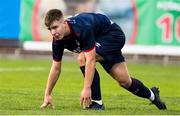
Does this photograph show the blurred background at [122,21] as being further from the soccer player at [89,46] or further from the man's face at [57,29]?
the man's face at [57,29]

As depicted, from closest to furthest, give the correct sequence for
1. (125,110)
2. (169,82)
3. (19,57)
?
1. (125,110)
2. (169,82)
3. (19,57)

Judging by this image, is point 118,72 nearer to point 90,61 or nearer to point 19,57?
point 90,61

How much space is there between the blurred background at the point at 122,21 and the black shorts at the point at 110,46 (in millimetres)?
11733

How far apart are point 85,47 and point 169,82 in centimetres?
895

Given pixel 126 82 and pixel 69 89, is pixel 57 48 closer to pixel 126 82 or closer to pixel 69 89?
pixel 126 82

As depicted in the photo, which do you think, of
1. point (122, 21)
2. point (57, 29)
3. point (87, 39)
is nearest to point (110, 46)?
point (87, 39)

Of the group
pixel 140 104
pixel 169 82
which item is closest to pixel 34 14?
pixel 169 82

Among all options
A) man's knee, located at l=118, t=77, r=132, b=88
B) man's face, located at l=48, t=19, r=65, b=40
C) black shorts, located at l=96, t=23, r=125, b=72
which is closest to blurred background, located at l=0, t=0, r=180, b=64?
man's knee, located at l=118, t=77, r=132, b=88

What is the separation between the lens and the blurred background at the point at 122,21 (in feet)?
72.2

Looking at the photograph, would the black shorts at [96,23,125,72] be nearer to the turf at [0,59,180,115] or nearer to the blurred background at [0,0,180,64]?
the turf at [0,59,180,115]

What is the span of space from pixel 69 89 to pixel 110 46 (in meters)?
5.09

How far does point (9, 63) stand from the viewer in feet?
74.2

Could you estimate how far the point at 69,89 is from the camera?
15.2 m

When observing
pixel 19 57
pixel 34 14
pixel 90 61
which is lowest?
pixel 19 57
